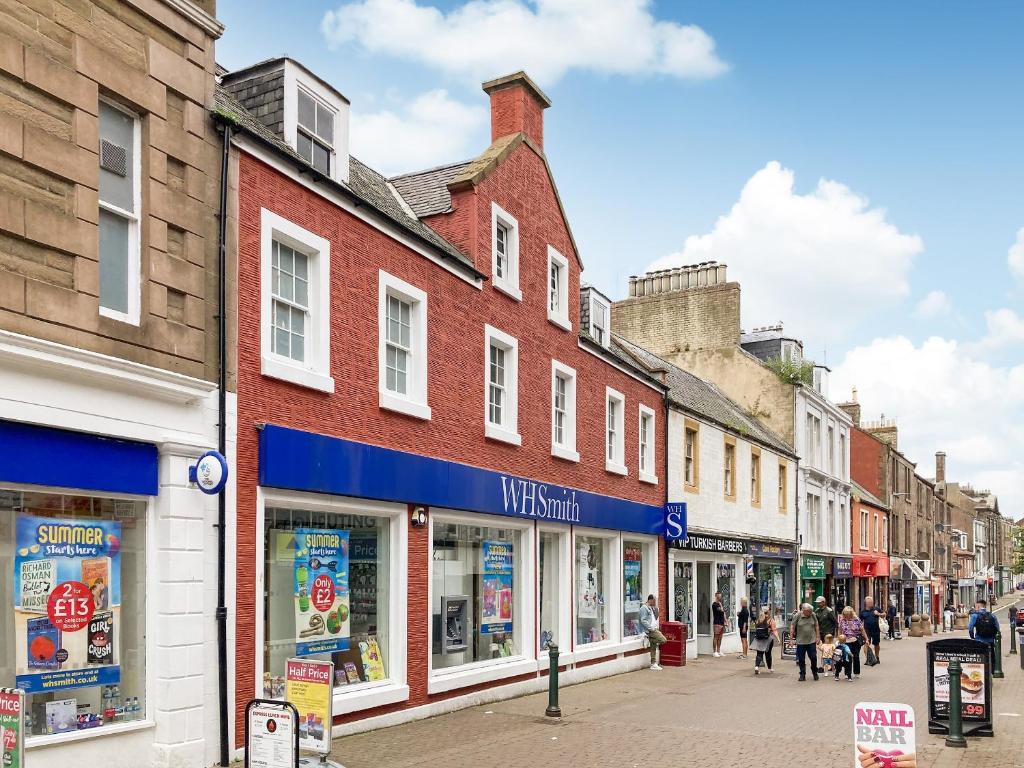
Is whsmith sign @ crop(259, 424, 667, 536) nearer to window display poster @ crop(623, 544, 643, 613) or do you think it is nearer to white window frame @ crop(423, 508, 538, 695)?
white window frame @ crop(423, 508, 538, 695)

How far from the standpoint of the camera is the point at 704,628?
28.5m

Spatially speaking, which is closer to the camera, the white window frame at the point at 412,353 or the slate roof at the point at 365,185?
the slate roof at the point at 365,185

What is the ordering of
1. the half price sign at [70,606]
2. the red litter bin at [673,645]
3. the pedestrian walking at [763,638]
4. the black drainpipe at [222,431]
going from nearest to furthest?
the half price sign at [70,606] < the black drainpipe at [222,431] < the pedestrian walking at [763,638] < the red litter bin at [673,645]

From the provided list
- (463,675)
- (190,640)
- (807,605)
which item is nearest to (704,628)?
(807,605)

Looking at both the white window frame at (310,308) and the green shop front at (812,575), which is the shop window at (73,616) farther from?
the green shop front at (812,575)

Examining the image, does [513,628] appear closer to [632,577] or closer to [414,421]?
[414,421]

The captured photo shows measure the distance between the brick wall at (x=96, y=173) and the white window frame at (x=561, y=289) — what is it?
9696 mm

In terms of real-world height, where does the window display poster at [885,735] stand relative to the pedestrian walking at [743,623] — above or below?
above

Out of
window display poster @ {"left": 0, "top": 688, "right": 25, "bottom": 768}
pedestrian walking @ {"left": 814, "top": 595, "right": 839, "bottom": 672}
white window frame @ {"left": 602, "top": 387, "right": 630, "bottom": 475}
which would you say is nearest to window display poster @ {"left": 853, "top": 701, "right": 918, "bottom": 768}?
window display poster @ {"left": 0, "top": 688, "right": 25, "bottom": 768}

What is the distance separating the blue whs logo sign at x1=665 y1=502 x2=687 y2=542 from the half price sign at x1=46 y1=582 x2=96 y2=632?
16.9 metres

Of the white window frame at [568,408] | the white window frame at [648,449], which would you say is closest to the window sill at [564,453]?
the white window frame at [568,408]

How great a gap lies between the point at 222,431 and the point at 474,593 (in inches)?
275

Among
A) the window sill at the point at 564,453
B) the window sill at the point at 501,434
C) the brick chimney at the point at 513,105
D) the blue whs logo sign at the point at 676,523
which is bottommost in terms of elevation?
the blue whs logo sign at the point at 676,523

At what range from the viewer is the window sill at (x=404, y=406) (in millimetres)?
14297
